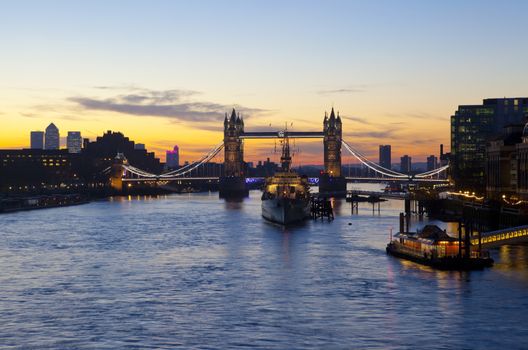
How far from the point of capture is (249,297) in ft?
160

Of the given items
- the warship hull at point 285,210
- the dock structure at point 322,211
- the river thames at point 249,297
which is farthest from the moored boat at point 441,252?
the dock structure at point 322,211

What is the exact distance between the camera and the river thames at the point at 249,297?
39.1 m

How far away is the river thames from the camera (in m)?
39.1

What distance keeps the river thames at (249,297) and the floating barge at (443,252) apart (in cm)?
135

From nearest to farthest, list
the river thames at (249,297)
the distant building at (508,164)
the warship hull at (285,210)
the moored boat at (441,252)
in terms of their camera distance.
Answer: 1. the river thames at (249,297)
2. the moored boat at (441,252)
3. the distant building at (508,164)
4. the warship hull at (285,210)

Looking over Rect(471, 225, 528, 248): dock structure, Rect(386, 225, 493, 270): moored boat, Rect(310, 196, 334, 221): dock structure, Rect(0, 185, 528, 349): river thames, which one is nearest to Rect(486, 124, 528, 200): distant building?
Rect(310, 196, 334, 221): dock structure

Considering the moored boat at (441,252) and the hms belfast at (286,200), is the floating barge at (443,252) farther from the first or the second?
the hms belfast at (286,200)

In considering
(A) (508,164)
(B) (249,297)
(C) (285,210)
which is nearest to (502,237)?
(B) (249,297)

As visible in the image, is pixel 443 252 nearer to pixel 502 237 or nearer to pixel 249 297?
pixel 502 237

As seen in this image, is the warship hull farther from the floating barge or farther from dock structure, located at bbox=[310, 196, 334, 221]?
the floating barge

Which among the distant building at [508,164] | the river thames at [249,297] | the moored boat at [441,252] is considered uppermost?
the distant building at [508,164]

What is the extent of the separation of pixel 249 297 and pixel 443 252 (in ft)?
59.4

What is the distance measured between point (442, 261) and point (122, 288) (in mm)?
21280

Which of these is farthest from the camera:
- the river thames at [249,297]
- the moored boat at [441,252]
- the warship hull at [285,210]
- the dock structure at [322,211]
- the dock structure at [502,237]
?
the dock structure at [322,211]
